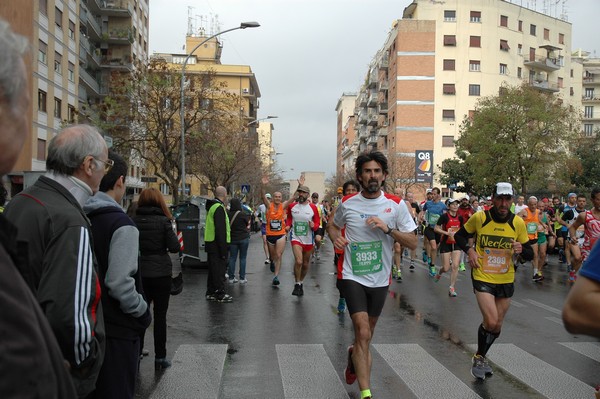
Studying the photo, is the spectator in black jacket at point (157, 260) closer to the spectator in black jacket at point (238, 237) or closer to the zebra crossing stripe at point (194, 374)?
the zebra crossing stripe at point (194, 374)

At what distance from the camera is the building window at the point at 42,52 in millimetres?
36219

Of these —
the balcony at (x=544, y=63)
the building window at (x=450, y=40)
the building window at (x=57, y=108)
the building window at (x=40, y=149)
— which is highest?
the building window at (x=450, y=40)

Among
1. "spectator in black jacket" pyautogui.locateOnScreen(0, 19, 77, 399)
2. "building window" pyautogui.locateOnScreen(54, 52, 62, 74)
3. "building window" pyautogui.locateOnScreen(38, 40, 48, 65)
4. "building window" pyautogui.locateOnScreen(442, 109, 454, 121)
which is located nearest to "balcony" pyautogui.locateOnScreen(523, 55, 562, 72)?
"building window" pyautogui.locateOnScreen(442, 109, 454, 121)

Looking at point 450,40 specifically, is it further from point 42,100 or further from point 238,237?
point 238,237

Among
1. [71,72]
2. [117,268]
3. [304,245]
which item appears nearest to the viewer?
[117,268]

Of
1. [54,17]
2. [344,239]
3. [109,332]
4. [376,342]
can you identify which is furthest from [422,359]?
[54,17]

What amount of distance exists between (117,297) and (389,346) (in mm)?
4889

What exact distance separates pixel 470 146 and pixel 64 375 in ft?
122

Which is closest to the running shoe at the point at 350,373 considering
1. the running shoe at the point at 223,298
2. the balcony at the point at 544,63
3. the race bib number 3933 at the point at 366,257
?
the race bib number 3933 at the point at 366,257

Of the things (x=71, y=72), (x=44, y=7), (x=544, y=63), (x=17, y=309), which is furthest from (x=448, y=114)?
(x=17, y=309)

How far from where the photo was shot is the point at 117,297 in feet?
11.0

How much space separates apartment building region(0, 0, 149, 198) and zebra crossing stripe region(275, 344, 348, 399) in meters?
19.3

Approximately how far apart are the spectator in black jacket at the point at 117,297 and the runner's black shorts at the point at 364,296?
2348 mm

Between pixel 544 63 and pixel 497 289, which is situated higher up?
pixel 544 63
